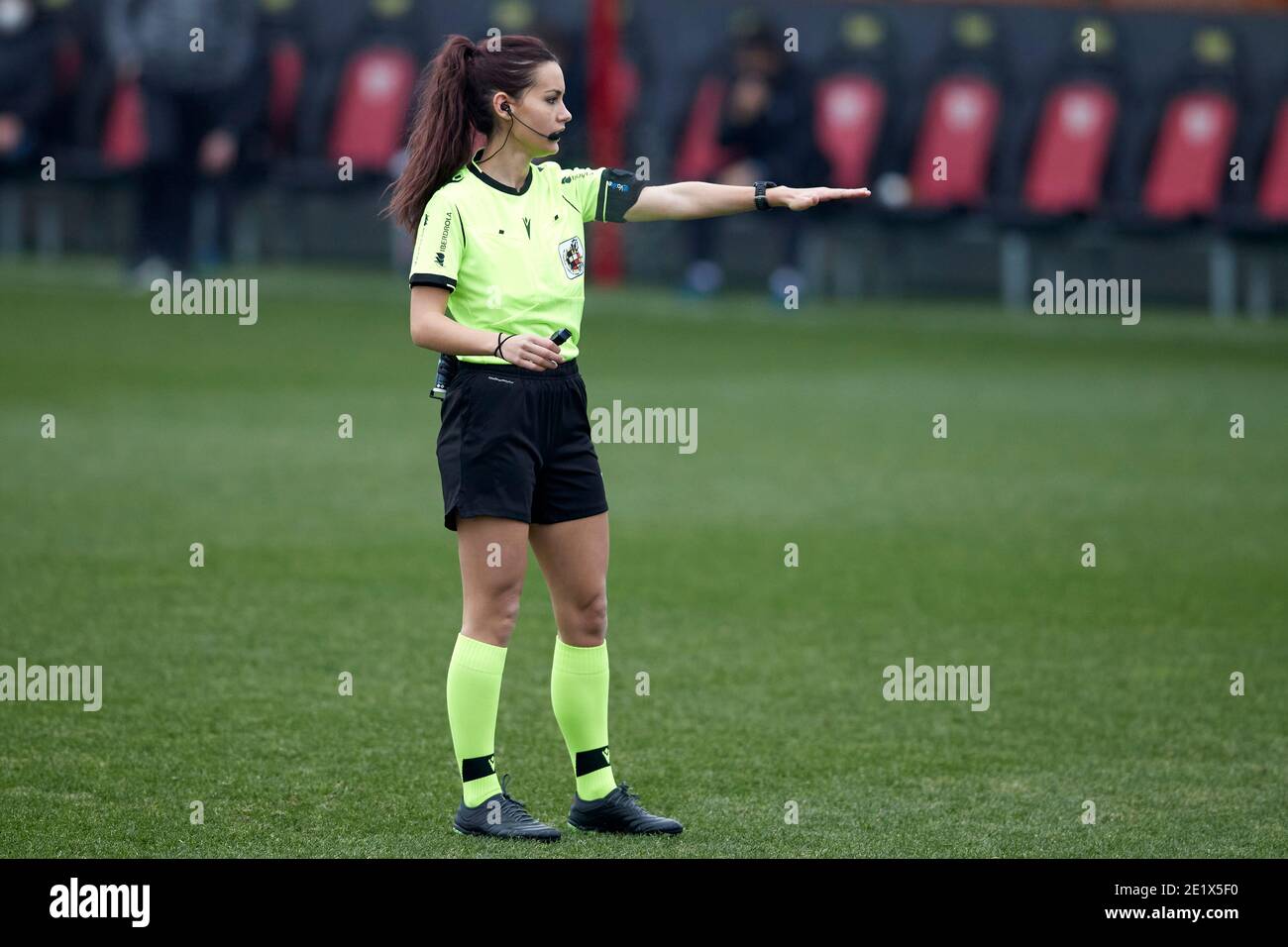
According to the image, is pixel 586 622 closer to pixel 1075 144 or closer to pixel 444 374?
pixel 444 374

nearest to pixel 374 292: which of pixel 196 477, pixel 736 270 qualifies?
pixel 736 270

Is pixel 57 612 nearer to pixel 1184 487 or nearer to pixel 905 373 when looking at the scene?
pixel 1184 487

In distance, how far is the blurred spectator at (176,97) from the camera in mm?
18562

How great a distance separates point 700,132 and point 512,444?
17.3m

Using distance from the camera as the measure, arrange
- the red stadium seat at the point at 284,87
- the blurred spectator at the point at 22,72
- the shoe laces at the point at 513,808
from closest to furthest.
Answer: the shoe laces at the point at 513,808
the blurred spectator at the point at 22,72
the red stadium seat at the point at 284,87

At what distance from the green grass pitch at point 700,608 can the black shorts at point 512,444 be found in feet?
2.68

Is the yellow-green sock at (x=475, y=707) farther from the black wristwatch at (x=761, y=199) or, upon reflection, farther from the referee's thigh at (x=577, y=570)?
the black wristwatch at (x=761, y=199)

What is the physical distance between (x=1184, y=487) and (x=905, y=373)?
4663mm

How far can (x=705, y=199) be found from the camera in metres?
5.08

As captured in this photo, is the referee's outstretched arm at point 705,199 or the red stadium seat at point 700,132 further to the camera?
the red stadium seat at point 700,132

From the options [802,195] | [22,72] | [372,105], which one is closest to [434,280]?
[802,195]

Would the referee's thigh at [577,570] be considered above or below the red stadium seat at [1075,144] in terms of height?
below

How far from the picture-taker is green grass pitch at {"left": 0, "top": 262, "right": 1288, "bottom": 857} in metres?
5.25

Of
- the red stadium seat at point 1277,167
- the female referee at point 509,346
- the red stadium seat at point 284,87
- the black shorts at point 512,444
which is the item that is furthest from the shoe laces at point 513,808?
the red stadium seat at point 1277,167
